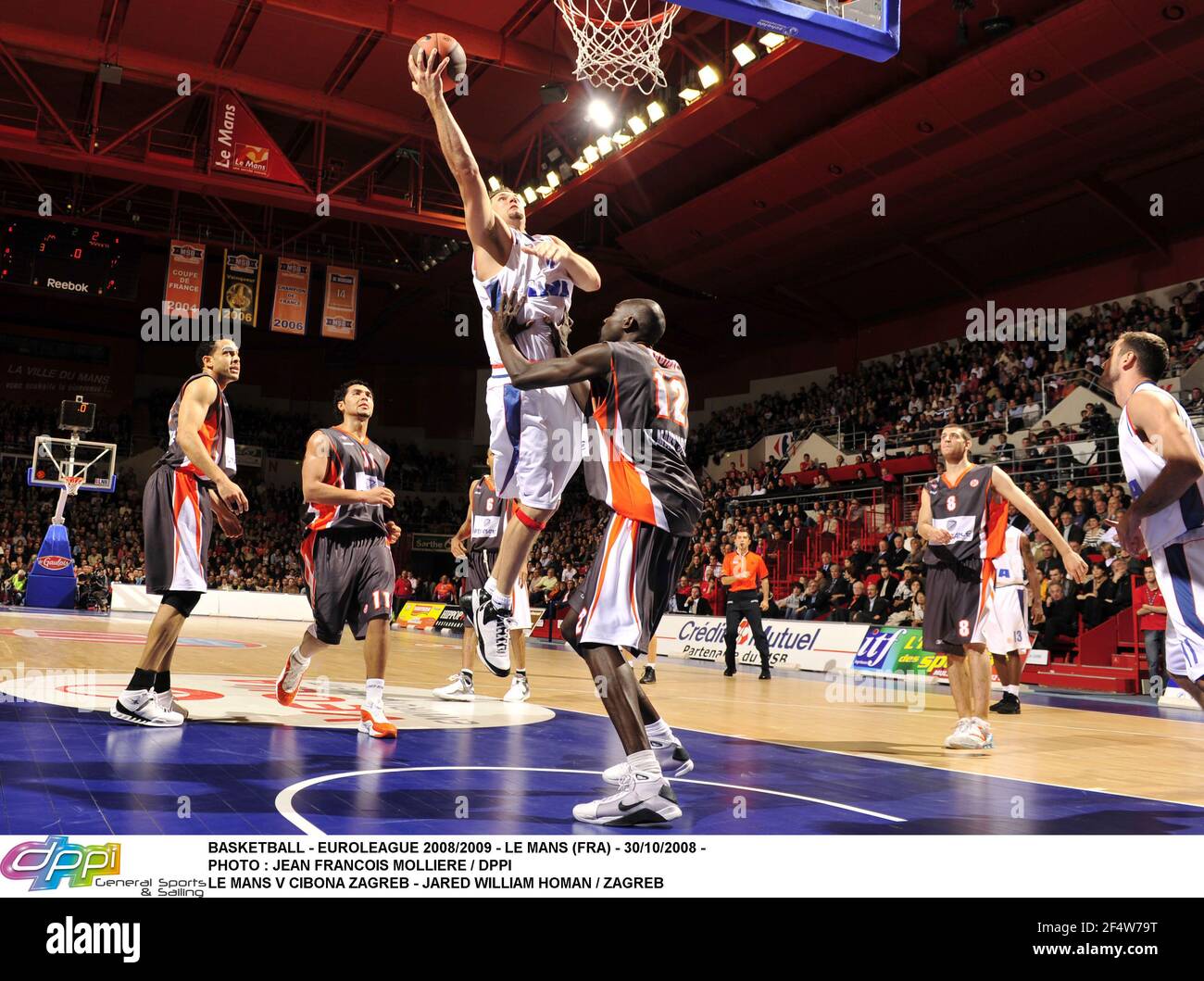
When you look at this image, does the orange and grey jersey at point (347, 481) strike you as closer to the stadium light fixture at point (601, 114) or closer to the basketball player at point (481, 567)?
the basketball player at point (481, 567)

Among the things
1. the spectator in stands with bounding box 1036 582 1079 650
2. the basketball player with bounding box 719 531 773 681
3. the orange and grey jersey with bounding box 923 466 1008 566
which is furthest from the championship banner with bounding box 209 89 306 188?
the orange and grey jersey with bounding box 923 466 1008 566

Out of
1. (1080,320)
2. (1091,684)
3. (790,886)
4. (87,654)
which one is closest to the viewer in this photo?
(790,886)

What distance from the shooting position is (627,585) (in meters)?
3.99

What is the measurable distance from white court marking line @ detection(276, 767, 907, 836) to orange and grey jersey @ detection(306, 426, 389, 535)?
1.73 meters

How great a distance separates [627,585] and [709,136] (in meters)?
17.8

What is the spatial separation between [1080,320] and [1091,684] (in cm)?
1017

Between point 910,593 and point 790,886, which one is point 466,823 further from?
point 910,593

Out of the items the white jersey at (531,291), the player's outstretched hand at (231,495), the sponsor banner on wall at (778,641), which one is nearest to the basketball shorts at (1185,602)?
the white jersey at (531,291)

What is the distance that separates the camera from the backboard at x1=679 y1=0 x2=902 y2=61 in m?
5.53

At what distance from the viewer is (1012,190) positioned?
18953 millimetres

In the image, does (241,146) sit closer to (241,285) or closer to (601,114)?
(241,285)

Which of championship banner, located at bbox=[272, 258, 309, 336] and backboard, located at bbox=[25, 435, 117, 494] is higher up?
championship banner, located at bbox=[272, 258, 309, 336]

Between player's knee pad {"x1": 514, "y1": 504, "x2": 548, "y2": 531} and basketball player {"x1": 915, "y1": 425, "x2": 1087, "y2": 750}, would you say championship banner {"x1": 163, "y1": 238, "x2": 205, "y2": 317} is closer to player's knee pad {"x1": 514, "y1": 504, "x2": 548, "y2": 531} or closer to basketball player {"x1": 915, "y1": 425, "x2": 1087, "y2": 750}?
basketball player {"x1": 915, "y1": 425, "x2": 1087, "y2": 750}
